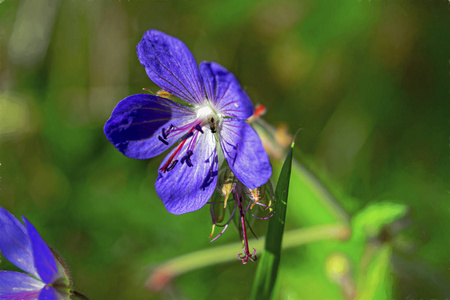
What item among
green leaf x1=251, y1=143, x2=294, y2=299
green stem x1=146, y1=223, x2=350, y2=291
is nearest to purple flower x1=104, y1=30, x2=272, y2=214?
green leaf x1=251, y1=143, x2=294, y2=299

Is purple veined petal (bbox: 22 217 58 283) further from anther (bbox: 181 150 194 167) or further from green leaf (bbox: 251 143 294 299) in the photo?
green leaf (bbox: 251 143 294 299)

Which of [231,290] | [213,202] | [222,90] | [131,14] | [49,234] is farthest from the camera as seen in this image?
[131,14]

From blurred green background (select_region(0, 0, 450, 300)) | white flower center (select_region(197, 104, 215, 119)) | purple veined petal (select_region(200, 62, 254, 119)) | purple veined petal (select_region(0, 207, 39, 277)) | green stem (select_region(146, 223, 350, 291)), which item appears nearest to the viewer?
purple veined petal (select_region(200, 62, 254, 119))

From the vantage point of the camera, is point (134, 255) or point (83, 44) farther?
point (83, 44)

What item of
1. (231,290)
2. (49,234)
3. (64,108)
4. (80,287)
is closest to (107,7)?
(64,108)

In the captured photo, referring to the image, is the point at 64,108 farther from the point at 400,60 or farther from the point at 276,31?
the point at 400,60
